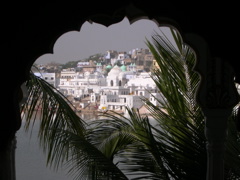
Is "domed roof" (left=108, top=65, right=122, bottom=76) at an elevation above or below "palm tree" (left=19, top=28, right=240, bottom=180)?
above

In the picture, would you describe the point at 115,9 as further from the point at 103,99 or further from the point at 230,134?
the point at 103,99

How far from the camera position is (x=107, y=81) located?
582 inches

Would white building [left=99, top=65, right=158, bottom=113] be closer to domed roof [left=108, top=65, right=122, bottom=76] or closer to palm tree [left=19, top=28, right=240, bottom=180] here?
domed roof [left=108, top=65, right=122, bottom=76]

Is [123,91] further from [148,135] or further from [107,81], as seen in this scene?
[148,135]

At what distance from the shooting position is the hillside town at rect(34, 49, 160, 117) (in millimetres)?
9969

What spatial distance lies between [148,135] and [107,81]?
12894mm

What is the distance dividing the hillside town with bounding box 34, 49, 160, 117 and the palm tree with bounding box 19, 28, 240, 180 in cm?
608

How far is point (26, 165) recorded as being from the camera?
17.6 ft

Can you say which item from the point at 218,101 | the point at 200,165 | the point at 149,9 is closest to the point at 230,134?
the point at 200,165

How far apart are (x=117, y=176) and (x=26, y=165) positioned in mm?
3799

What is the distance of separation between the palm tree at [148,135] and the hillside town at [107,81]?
608cm

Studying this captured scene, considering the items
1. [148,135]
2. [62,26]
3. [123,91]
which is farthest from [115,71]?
[62,26]

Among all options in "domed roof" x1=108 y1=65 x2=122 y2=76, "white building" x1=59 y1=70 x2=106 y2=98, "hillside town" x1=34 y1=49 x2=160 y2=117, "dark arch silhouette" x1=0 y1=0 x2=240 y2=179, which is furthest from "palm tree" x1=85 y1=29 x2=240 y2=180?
"domed roof" x1=108 y1=65 x2=122 y2=76

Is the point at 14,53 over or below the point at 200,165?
over
